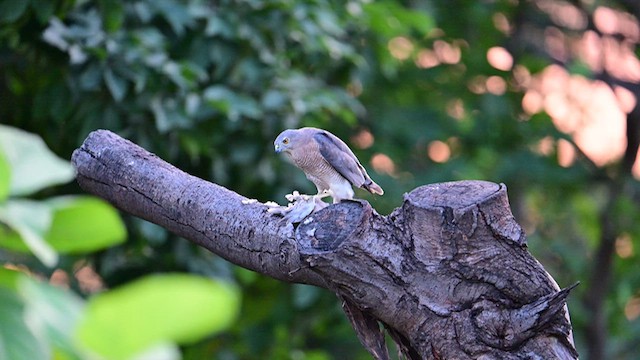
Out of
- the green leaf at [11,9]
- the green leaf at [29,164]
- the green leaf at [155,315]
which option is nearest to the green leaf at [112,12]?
the green leaf at [11,9]

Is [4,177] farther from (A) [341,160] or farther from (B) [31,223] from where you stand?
(A) [341,160]

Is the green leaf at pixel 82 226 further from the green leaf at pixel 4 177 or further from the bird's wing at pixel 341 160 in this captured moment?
the bird's wing at pixel 341 160

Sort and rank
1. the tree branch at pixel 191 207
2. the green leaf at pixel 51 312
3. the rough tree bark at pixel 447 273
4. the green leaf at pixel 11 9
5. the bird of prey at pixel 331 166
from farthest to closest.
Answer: the green leaf at pixel 11 9 → the bird of prey at pixel 331 166 → the tree branch at pixel 191 207 → the rough tree bark at pixel 447 273 → the green leaf at pixel 51 312

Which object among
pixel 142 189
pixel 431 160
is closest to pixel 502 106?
pixel 431 160

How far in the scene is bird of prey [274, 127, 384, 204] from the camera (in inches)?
118

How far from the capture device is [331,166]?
3035 mm

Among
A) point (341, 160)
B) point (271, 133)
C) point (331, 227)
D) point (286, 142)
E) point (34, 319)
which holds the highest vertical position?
point (34, 319)

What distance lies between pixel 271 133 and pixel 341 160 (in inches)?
68.3

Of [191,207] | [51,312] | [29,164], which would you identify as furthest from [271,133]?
[51,312]

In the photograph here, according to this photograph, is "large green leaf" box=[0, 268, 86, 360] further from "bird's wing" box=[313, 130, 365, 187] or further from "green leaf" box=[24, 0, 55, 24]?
"green leaf" box=[24, 0, 55, 24]

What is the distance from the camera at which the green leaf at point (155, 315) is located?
82cm

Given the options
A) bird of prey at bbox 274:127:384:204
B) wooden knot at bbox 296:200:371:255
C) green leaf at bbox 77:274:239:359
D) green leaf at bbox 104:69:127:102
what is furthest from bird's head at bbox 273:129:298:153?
green leaf at bbox 77:274:239:359

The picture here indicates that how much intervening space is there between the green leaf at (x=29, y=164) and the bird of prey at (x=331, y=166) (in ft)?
6.05

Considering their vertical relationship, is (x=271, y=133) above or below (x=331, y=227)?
below
